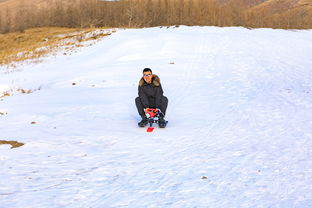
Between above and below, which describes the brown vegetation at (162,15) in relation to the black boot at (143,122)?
above

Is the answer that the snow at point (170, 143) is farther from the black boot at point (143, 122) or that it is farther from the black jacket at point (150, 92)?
the black jacket at point (150, 92)

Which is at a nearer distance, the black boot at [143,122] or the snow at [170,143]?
the snow at [170,143]

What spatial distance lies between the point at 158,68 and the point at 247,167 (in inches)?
508

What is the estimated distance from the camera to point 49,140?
6613 millimetres

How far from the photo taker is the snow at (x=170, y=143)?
4.05 metres

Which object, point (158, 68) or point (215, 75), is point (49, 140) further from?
point (158, 68)

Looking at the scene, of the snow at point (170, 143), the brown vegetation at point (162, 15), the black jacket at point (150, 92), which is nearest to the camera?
the snow at point (170, 143)

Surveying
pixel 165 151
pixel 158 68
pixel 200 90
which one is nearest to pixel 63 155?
pixel 165 151

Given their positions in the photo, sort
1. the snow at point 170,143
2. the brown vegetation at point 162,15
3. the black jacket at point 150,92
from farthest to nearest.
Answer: the brown vegetation at point 162,15 < the black jacket at point 150,92 < the snow at point 170,143

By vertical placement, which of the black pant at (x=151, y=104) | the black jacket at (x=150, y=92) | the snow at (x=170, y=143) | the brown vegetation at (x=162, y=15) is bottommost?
the snow at (x=170, y=143)

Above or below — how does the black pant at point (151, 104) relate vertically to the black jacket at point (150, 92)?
below

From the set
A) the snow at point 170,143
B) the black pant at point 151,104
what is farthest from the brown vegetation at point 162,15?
the black pant at point 151,104

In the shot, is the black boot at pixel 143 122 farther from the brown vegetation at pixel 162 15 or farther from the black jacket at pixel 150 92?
the brown vegetation at pixel 162 15

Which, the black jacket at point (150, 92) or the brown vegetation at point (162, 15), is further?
the brown vegetation at point (162, 15)
